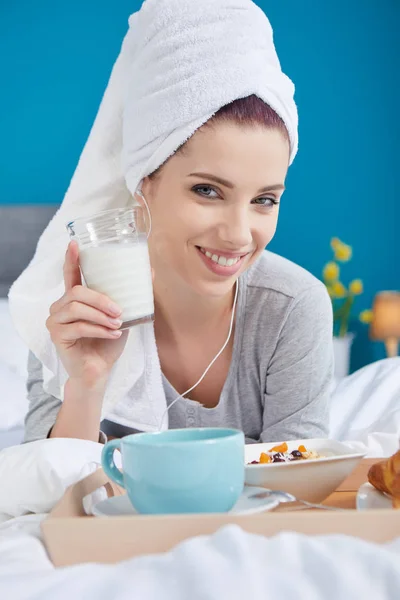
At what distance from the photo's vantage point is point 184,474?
0.62 meters

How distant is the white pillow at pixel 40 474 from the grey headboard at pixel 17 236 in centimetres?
265

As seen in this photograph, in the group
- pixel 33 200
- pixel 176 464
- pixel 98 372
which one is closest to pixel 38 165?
pixel 33 200

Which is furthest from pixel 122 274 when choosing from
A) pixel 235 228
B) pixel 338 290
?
pixel 338 290

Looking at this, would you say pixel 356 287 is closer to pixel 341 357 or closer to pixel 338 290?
pixel 338 290

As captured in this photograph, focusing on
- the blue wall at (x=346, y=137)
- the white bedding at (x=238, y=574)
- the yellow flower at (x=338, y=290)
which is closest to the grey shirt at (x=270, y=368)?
the white bedding at (x=238, y=574)

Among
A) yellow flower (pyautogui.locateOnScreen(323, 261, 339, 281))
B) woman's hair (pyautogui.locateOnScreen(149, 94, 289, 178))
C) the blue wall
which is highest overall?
the blue wall

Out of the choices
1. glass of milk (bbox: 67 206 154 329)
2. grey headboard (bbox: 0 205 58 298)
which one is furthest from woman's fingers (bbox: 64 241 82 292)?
grey headboard (bbox: 0 205 58 298)

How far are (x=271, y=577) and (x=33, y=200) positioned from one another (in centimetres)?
341

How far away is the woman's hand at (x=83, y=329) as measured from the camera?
3.74 feet

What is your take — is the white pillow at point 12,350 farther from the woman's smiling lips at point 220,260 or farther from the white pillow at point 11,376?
the woman's smiling lips at point 220,260

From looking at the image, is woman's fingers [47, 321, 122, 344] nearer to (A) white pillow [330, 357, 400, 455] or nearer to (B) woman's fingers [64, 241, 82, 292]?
(B) woman's fingers [64, 241, 82, 292]

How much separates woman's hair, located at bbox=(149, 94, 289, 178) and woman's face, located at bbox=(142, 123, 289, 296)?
10 mm

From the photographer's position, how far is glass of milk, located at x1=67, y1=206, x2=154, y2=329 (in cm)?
110

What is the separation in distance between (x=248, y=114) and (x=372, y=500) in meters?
0.77
